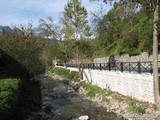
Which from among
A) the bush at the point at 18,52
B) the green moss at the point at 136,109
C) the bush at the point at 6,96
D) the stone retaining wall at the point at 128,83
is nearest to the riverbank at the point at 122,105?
the green moss at the point at 136,109

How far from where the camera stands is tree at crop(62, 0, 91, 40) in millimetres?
40812

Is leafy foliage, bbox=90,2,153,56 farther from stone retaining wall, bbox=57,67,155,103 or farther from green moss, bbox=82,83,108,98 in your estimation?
green moss, bbox=82,83,108,98

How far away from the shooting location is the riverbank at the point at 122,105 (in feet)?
60.2

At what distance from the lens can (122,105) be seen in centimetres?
2197

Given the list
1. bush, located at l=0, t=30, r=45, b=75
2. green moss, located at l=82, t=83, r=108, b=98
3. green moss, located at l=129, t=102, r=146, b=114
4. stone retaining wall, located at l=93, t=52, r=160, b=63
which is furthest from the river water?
stone retaining wall, located at l=93, t=52, r=160, b=63

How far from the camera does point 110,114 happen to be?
2141 centimetres

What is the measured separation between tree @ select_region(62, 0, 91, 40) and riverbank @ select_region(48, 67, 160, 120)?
11651 millimetres

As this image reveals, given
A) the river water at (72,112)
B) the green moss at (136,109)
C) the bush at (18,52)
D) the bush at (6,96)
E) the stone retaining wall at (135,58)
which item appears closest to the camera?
the bush at (6,96)

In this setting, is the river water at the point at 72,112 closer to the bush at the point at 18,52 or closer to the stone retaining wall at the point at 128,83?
the stone retaining wall at the point at 128,83

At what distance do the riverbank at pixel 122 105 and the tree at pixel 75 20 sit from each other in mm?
11651

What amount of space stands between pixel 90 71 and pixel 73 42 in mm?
6357

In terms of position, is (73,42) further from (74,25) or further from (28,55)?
(28,55)

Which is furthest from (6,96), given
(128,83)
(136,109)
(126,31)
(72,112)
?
(126,31)

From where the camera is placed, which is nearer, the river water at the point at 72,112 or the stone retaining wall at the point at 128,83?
the stone retaining wall at the point at 128,83
